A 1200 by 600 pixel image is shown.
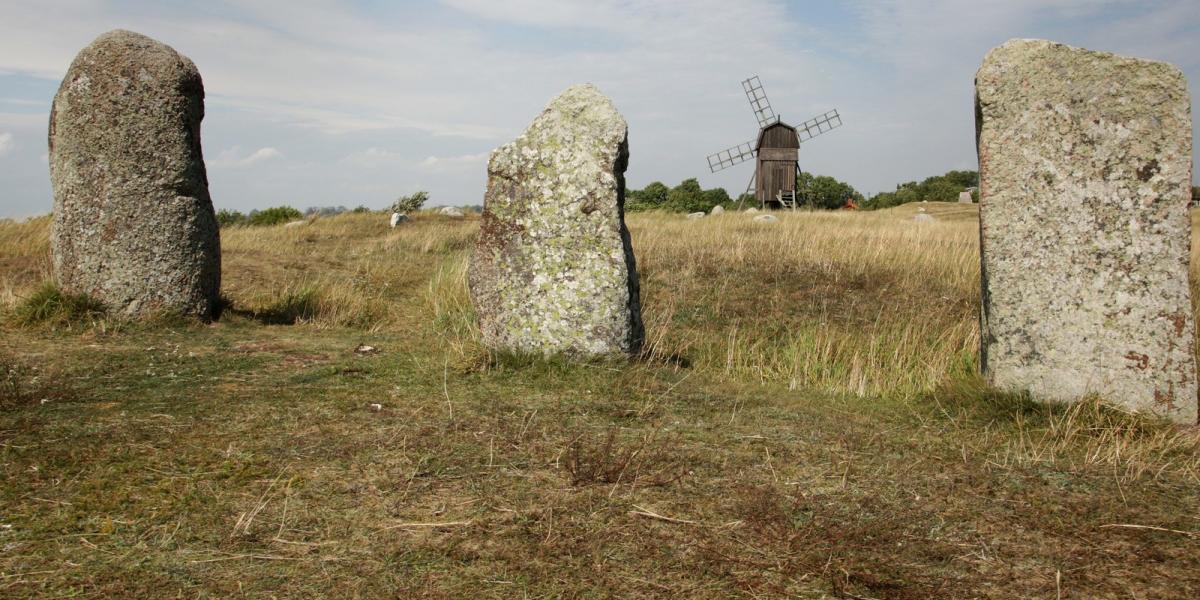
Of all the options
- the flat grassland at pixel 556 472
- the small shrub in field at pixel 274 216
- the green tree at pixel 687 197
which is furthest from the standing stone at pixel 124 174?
the green tree at pixel 687 197

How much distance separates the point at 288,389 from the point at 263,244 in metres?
10.6

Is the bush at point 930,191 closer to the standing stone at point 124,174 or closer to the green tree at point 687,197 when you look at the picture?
the green tree at point 687,197

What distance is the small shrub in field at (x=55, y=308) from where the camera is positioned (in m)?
7.75

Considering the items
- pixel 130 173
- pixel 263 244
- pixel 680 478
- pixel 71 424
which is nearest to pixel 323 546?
pixel 680 478

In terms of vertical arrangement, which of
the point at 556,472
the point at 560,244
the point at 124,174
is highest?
the point at 124,174

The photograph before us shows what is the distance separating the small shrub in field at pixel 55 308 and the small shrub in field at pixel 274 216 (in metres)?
16.5

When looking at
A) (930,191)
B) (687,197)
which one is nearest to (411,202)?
(687,197)

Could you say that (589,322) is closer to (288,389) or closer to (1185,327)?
(288,389)

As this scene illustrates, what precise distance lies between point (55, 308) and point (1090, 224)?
8.28 m

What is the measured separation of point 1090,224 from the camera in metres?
5.70

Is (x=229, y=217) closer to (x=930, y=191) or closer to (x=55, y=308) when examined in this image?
(x=55, y=308)

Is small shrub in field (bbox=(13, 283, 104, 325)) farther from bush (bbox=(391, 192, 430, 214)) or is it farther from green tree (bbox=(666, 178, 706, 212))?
green tree (bbox=(666, 178, 706, 212))

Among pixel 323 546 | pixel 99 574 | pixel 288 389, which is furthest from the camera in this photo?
pixel 288 389

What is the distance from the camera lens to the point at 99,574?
340 centimetres
